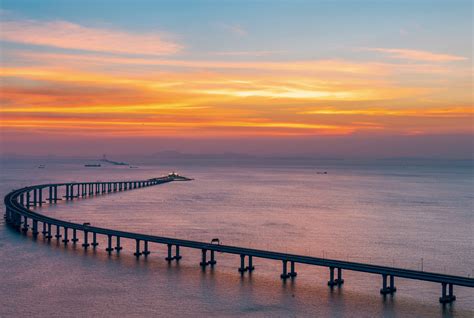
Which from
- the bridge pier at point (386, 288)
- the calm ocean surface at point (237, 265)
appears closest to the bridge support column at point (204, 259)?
the calm ocean surface at point (237, 265)

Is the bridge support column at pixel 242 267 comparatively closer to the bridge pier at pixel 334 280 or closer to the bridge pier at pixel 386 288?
the bridge pier at pixel 334 280

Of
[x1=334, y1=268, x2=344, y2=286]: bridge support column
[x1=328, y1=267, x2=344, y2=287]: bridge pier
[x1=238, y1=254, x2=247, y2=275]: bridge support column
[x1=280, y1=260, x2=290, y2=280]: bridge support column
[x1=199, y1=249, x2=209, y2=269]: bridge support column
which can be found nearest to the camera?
[x1=328, y1=267, x2=344, y2=287]: bridge pier

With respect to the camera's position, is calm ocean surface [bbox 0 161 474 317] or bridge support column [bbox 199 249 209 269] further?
bridge support column [bbox 199 249 209 269]

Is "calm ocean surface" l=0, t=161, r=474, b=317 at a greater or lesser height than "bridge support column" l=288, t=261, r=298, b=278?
lesser

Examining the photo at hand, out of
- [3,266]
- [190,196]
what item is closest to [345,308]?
[3,266]

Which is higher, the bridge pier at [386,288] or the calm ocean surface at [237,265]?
the bridge pier at [386,288]

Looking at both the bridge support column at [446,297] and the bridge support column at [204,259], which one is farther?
the bridge support column at [204,259]

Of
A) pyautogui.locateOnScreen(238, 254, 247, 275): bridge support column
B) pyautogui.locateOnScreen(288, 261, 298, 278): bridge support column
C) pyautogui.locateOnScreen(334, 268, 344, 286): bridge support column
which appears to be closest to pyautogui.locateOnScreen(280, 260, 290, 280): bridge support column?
pyautogui.locateOnScreen(288, 261, 298, 278): bridge support column

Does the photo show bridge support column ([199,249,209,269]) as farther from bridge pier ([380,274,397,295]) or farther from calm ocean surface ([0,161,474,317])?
bridge pier ([380,274,397,295])

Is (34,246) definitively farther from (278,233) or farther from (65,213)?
(65,213)

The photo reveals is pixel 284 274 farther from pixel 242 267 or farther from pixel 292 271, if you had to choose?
pixel 242 267

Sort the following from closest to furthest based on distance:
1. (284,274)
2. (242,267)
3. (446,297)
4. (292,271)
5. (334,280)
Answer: (446,297)
(334,280)
(284,274)
(292,271)
(242,267)

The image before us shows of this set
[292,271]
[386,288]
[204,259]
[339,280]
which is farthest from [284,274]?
[204,259]
